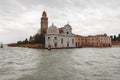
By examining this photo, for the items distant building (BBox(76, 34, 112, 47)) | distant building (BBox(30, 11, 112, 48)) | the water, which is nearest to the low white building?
distant building (BBox(30, 11, 112, 48))

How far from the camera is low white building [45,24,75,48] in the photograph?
163 ft

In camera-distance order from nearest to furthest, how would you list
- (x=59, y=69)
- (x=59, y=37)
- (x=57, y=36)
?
(x=59, y=69) < (x=57, y=36) < (x=59, y=37)

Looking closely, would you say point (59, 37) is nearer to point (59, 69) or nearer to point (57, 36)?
point (57, 36)

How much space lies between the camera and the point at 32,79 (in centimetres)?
773

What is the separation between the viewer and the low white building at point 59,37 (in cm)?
4965

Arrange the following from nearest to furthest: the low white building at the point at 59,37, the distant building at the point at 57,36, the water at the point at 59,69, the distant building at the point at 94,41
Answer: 1. the water at the point at 59,69
2. the low white building at the point at 59,37
3. the distant building at the point at 57,36
4. the distant building at the point at 94,41

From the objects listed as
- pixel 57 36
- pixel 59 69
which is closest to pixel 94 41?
pixel 57 36

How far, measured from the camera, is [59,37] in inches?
2013

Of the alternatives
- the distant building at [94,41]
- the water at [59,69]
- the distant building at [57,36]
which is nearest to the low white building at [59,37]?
the distant building at [57,36]

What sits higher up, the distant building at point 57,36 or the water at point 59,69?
the distant building at point 57,36

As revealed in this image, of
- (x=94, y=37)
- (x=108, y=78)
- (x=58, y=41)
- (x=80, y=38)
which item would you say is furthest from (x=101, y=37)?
(x=108, y=78)

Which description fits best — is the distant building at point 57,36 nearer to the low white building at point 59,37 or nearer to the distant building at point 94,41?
the low white building at point 59,37

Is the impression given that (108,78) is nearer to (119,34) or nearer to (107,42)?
(107,42)

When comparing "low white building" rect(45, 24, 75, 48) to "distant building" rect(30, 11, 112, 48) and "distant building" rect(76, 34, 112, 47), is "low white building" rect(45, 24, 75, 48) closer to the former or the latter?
"distant building" rect(30, 11, 112, 48)
